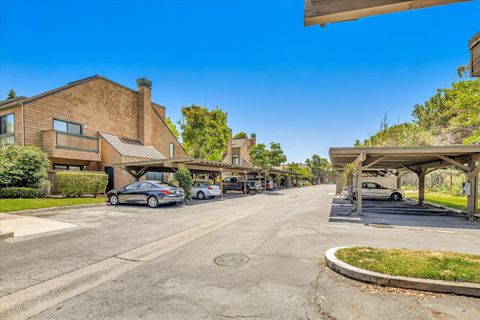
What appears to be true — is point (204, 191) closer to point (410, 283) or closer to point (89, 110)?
point (89, 110)

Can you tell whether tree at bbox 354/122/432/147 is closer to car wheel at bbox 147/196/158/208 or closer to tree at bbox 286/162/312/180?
tree at bbox 286/162/312/180

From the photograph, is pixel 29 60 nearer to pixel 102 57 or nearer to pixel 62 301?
pixel 102 57

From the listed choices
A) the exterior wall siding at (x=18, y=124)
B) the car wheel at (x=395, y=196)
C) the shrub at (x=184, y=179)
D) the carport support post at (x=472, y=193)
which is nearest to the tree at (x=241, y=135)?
the car wheel at (x=395, y=196)

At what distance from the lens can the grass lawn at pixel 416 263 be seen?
4.10 meters

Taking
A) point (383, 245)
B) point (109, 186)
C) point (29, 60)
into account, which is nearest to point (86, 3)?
point (29, 60)

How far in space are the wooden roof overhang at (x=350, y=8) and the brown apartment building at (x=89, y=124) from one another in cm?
2003

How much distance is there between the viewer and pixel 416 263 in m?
4.68

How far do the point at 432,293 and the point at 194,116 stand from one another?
31.1 meters

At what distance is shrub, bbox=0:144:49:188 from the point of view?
1380 centimetres

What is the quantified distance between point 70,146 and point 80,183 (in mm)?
4029

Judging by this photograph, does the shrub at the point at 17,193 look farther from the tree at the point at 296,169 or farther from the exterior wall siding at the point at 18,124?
the tree at the point at 296,169

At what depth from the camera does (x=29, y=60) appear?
18156mm

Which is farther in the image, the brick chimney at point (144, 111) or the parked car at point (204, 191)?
the brick chimney at point (144, 111)

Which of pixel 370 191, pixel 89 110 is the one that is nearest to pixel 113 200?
pixel 89 110
